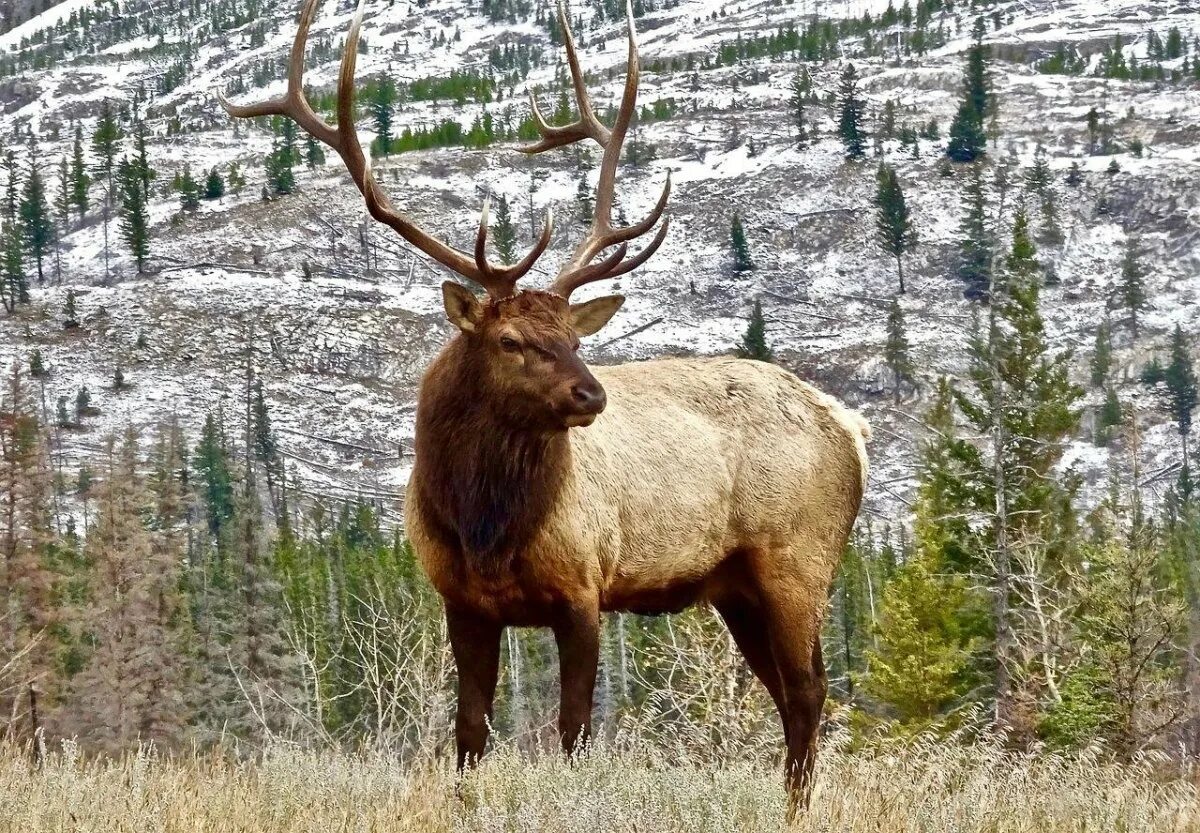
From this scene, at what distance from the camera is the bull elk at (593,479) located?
23.4 ft

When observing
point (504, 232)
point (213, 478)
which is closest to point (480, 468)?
point (213, 478)

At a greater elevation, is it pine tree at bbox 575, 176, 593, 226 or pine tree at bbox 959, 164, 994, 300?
pine tree at bbox 575, 176, 593, 226

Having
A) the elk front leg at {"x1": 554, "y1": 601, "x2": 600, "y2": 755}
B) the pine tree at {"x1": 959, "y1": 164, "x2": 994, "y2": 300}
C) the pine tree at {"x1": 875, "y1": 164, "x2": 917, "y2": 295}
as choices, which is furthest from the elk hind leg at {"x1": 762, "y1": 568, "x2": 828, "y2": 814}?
the pine tree at {"x1": 875, "y1": 164, "x2": 917, "y2": 295}

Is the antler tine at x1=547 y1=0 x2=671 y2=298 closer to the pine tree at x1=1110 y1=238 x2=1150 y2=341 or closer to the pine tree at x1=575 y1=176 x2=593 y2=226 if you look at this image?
the pine tree at x1=1110 y1=238 x2=1150 y2=341

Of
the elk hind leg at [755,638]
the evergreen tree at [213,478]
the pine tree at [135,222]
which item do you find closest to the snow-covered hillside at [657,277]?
the pine tree at [135,222]

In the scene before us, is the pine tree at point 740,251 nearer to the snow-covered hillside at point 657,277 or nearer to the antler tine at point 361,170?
the snow-covered hillside at point 657,277

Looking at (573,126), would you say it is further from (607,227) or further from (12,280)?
(12,280)

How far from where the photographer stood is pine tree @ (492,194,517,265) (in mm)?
144500

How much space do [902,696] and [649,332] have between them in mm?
115500

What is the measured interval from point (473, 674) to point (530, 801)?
1909 mm

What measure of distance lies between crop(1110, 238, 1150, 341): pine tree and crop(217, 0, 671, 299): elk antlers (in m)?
146

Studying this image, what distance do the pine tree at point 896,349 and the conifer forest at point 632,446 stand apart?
0.83 m

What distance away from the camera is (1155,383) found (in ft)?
455

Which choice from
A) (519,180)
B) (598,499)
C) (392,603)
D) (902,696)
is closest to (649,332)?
(519,180)
